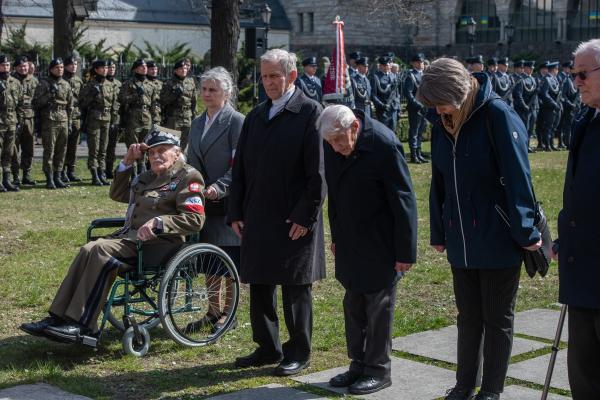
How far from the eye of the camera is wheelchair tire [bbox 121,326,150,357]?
6.73 meters

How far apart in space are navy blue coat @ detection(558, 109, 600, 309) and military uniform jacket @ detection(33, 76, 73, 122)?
41.0ft

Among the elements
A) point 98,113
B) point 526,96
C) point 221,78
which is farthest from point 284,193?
point 526,96

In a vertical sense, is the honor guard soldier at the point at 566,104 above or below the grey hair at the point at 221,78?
below

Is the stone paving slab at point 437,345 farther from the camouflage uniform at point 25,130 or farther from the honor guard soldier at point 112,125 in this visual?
the honor guard soldier at point 112,125

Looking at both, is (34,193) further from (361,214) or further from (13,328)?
(361,214)

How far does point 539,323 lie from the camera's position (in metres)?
7.57

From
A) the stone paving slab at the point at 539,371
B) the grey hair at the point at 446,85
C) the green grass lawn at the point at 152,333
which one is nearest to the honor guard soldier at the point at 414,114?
the green grass lawn at the point at 152,333

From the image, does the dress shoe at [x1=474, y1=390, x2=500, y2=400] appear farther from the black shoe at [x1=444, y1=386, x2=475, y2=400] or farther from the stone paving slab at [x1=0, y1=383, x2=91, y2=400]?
the stone paving slab at [x1=0, y1=383, x2=91, y2=400]

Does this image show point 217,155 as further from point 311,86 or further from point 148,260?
point 311,86

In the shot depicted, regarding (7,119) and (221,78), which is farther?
(7,119)

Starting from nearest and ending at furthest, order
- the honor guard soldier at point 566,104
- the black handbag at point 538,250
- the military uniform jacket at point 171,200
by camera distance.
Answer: the black handbag at point 538,250, the military uniform jacket at point 171,200, the honor guard soldier at point 566,104

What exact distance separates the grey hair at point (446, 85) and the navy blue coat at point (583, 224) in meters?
0.67

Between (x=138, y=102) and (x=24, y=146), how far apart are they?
1917 mm

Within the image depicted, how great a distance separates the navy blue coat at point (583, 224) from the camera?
179 inches
